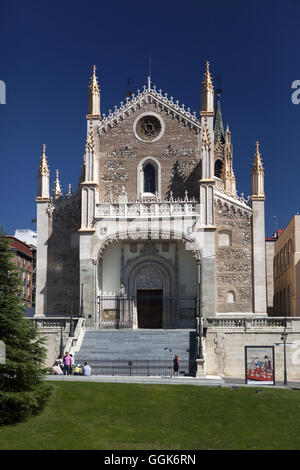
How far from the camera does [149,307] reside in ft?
163

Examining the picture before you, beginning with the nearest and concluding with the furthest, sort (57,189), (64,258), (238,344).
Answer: (238,344)
(64,258)
(57,189)

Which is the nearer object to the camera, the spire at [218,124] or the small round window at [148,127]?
the small round window at [148,127]

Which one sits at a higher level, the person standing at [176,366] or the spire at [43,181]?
the spire at [43,181]

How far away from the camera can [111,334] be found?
4388 centimetres

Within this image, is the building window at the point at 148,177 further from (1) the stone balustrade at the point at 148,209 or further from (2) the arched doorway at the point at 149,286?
(2) the arched doorway at the point at 149,286

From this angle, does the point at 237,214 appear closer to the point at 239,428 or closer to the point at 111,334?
the point at 111,334

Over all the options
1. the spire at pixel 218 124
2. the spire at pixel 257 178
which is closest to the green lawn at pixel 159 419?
the spire at pixel 257 178

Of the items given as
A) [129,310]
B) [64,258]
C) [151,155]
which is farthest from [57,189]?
[129,310]

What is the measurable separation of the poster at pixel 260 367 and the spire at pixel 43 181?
22.6 metres

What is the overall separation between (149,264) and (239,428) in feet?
87.9

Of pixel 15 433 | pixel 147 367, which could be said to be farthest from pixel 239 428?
pixel 147 367

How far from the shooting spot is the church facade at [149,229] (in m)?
47.6

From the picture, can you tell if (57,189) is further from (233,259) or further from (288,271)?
(288,271)

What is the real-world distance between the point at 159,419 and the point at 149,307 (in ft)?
83.4
